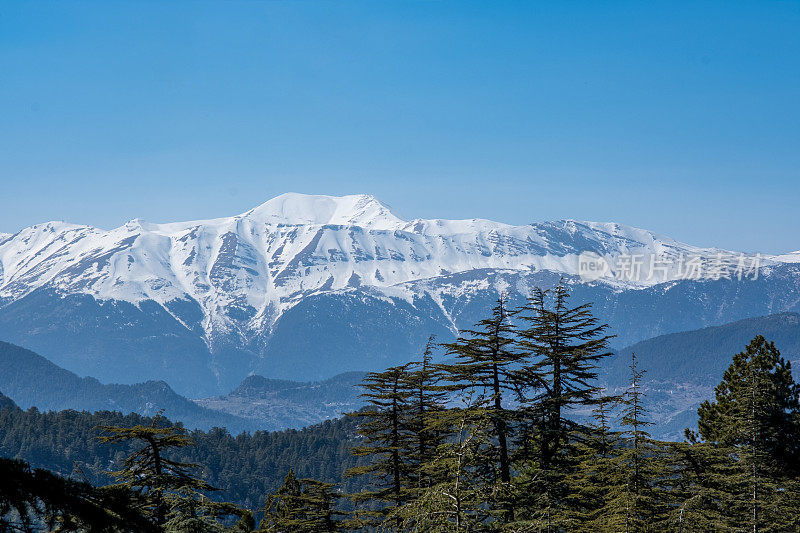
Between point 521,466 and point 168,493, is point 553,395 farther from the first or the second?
point 168,493

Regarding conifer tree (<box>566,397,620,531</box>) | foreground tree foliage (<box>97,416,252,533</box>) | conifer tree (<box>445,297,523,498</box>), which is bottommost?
conifer tree (<box>566,397,620,531</box>)

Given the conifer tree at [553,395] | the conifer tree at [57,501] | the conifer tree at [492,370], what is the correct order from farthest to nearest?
the conifer tree at [553,395] → the conifer tree at [492,370] → the conifer tree at [57,501]

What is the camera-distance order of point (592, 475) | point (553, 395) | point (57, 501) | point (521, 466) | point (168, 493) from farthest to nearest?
point (553, 395) < point (521, 466) < point (592, 475) < point (168, 493) < point (57, 501)

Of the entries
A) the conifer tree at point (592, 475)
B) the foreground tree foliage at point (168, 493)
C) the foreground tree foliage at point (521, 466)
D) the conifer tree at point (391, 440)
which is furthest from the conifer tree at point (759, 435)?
the foreground tree foliage at point (168, 493)

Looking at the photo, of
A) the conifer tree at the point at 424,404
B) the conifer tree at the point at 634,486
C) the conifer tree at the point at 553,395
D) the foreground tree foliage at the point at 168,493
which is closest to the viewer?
the foreground tree foliage at the point at 168,493

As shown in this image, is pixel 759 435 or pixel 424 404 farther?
pixel 759 435

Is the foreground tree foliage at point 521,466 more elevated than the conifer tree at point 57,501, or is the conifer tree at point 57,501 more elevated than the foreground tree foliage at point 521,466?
the conifer tree at point 57,501

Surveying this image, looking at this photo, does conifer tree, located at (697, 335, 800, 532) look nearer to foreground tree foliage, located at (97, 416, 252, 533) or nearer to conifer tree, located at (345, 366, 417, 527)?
conifer tree, located at (345, 366, 417, 527)

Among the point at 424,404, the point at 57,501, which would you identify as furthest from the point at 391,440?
the point at 57,501

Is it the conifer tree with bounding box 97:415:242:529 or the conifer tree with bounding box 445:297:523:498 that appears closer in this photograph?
the conifer tree with bounding box 97:415:242:529

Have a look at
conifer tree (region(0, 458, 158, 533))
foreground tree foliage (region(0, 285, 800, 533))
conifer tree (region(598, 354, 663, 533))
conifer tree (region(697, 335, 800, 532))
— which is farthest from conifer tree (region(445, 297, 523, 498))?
conifer tree (region(0, 458, 158, 533))

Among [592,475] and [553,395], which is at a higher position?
[553,395]

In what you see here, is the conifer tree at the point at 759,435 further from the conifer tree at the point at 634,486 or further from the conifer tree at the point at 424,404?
the conifer tree at the point at 424,404

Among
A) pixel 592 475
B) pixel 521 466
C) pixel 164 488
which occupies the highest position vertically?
pixel 164 488
